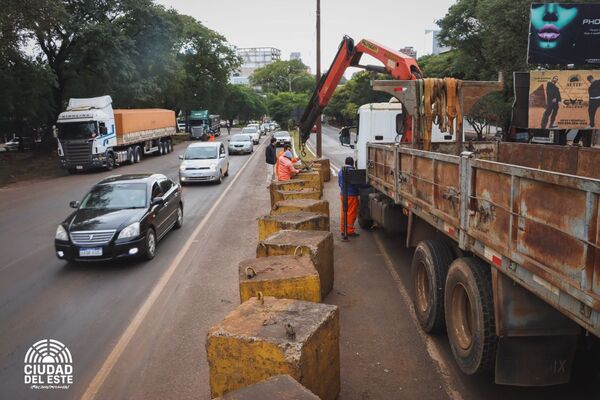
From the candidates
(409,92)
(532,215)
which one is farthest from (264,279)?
(409,92)

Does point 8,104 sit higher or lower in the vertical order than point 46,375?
higher

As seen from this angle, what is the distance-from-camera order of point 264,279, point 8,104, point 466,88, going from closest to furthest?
→ point 264,279 < point 466,88 < point 8,104

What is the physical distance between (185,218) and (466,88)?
7.96 metres

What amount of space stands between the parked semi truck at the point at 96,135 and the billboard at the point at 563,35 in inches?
790

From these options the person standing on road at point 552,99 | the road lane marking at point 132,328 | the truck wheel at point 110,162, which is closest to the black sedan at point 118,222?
the road lane marking at point 132,328

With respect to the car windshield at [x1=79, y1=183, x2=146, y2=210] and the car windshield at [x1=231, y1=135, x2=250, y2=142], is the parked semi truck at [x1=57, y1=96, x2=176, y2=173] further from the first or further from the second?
the car windshield at [x1=79, y1=183, x2=146, y2=210]

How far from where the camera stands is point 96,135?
81.0 feet

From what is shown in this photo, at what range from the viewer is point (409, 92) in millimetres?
7980

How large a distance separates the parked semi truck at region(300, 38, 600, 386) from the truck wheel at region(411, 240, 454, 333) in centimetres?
1

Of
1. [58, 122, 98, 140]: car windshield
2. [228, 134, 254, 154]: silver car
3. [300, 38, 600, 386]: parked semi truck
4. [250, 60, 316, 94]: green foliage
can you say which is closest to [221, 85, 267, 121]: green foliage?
[250, 60, 316, 94]: green foliage

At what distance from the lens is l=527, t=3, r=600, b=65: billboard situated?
18.4 meters

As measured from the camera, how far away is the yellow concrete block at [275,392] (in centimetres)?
313

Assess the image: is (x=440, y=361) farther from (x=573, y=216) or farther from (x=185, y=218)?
(x=185, y=218)

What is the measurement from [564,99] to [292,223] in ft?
47.2
